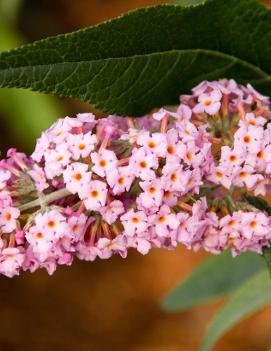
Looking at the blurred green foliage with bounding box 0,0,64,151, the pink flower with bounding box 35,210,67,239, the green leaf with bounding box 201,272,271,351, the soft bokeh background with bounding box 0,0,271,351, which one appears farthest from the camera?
the soft bokeh background with bounding box 0,0,271,351

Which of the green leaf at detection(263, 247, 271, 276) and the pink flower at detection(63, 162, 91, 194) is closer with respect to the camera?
the pink flower at detection(63, 162, 91, 194)

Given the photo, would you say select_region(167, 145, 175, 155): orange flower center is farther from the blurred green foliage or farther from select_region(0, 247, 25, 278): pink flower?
the blurred green foliage

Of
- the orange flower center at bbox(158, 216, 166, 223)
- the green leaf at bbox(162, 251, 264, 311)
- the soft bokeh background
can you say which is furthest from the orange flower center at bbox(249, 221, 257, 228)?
the soft bokeh background

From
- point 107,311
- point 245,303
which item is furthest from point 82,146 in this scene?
point 107,311

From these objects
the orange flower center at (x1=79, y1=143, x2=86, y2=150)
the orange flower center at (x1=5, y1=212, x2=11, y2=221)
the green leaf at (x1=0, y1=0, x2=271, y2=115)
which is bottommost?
the orange flower center at (x1=5, y1=212, x2=11, y2=221)

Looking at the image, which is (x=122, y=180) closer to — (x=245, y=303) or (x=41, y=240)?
(x=41, y=240)

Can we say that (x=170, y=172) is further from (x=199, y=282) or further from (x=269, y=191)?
(x=199, y=282)

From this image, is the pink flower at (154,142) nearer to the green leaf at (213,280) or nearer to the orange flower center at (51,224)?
the orange flower center at (51,224)

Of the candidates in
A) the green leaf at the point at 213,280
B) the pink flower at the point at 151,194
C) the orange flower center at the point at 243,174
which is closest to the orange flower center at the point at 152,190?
the pink flower at the point at 151,194
